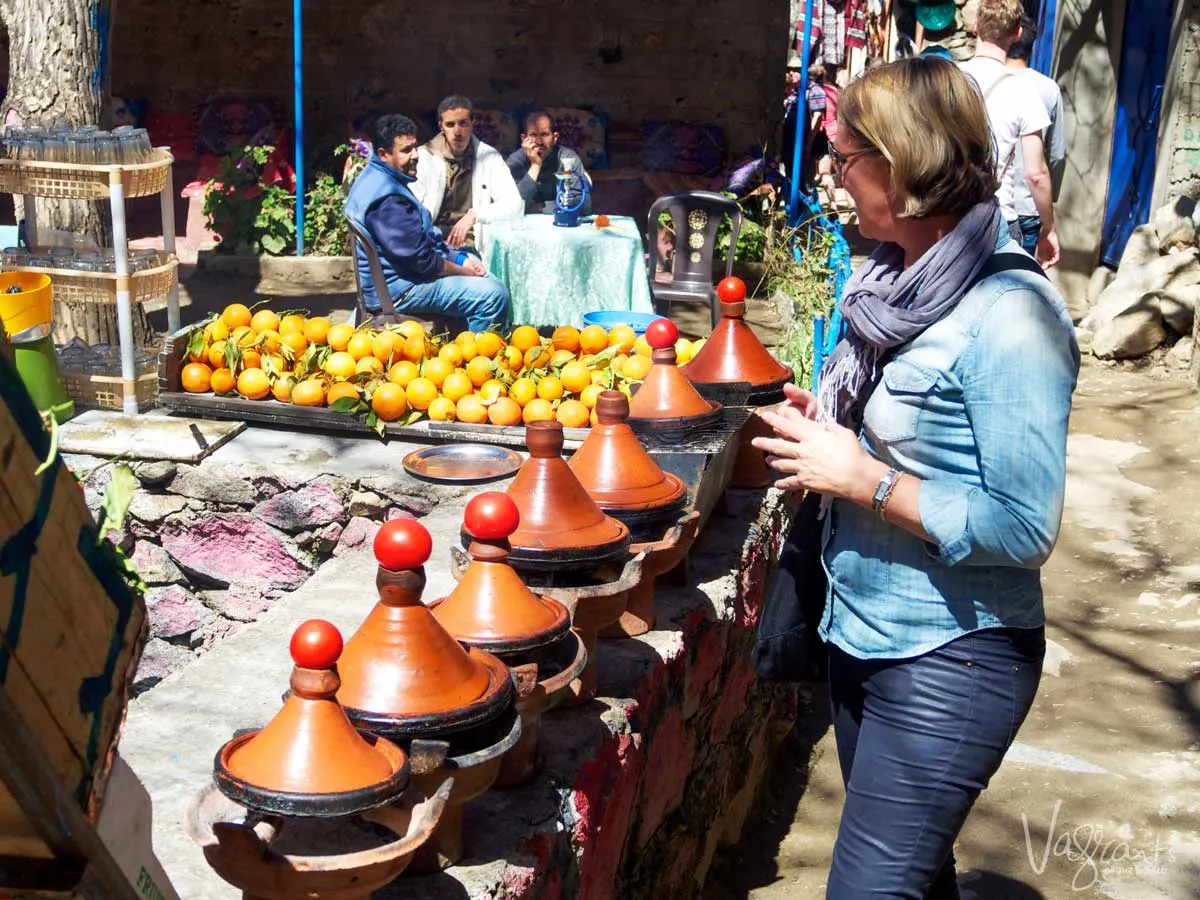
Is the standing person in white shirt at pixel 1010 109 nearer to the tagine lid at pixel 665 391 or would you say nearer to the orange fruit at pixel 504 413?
the orange fruit at pixel 504 413

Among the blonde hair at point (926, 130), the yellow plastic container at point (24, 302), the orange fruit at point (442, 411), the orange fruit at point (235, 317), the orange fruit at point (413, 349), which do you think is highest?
the blonde hair at point (926, 130)

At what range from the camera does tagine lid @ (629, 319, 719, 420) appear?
3156 millimetres

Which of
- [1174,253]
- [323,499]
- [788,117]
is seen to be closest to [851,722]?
[323,499]

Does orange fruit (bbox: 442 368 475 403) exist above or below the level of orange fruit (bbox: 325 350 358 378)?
below

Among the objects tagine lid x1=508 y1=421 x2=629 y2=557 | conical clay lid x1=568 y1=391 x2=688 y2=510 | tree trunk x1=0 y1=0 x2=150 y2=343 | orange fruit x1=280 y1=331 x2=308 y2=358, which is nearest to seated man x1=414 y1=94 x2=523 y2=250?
tree trunk x1=0 y1=0 x2=150 y2=343

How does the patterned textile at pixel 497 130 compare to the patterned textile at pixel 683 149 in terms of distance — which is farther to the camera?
the patterned textile at pixel 683 149

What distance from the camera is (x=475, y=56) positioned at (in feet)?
38.4

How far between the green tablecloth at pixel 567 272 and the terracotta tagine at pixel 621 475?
4.37m

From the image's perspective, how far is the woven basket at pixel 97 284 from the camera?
4449mm

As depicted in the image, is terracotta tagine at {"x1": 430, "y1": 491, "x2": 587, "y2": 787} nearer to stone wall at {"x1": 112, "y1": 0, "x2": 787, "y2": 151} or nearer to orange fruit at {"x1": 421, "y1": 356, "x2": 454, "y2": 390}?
orange fruit at {"x1": 421, "y1": 356, "x2": 454, "y2": 390}

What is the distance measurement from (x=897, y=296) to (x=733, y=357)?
162 centimetres

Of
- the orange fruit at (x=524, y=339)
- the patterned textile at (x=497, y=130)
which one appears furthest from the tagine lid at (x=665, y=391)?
the patterned textile at (x=497, y=130)

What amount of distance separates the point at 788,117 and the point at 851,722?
33.2ft

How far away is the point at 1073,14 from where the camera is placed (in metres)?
9.39
